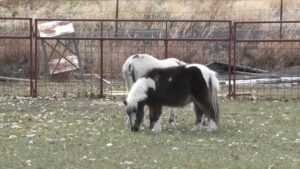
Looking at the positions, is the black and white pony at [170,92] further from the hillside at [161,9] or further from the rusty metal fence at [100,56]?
the hillside at [161,9]

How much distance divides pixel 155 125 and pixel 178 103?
0.51 m

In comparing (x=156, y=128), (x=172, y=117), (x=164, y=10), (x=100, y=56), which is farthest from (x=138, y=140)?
(x=164, y=10)

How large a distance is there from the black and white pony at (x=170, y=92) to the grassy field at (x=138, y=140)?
284 mm

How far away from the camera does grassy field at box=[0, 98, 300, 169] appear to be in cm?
895

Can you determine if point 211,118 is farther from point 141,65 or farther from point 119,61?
point 119,61

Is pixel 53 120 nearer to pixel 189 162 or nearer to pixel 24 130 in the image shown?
pixel 24 130

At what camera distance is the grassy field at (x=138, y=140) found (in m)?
8.95

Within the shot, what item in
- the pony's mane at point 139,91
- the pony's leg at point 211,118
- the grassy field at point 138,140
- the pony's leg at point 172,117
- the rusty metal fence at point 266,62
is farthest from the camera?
the rusty metal fence at point 266,62

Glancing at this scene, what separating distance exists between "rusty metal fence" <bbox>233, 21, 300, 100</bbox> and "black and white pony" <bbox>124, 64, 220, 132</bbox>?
16.0ft

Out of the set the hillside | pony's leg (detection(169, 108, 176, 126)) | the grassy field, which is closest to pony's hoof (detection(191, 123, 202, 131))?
the grassy field

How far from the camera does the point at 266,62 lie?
66.8 ft

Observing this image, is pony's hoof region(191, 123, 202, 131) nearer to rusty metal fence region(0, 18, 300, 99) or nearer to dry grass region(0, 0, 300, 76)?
rusty metal fence region(0, 18, 300, 99)

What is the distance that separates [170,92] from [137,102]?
55 centimetres

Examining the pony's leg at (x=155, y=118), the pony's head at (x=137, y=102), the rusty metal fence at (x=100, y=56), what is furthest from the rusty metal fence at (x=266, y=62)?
the pony's head at (x=137, y=102)
